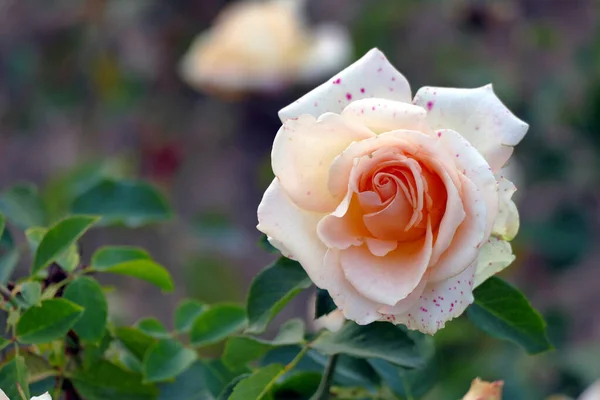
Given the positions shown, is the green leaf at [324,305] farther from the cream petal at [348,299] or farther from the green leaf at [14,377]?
the green leaf at [14,377]

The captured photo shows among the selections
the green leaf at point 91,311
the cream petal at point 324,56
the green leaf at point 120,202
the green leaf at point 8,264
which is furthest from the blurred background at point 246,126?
the green leaf at point 91,311

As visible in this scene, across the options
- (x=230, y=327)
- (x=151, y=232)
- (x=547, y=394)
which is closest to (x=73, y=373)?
(x=230, y=327)

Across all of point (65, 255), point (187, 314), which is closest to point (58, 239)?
point (65, 255)

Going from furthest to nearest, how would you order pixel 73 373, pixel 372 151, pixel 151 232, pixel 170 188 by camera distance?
pixel 170 188
pixel 151 232
pixel 73 373
pixel 372 151

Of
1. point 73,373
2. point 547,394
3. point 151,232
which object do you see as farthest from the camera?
point 151,232

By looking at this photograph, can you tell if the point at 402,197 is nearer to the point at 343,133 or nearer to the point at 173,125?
the point at 343,133

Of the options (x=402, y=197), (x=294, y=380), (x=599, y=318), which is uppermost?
(x=402, y=197)

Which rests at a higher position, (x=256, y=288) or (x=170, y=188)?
(x=256, y=288)
